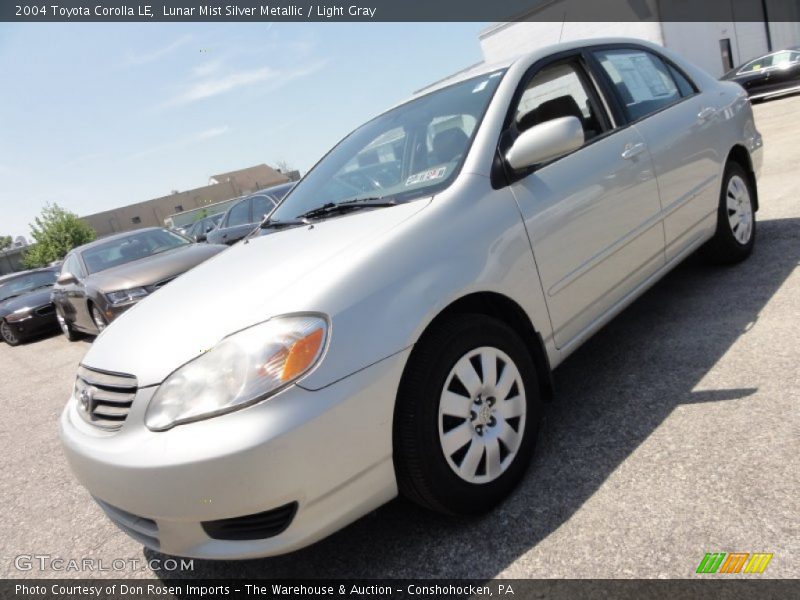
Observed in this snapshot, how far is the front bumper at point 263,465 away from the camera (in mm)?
1651

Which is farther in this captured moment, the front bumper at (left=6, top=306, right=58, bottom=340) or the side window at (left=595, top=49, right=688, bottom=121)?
the front bumper at (left=6, top=306, right=58, bottom=340)

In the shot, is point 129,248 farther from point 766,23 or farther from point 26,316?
point 766,23

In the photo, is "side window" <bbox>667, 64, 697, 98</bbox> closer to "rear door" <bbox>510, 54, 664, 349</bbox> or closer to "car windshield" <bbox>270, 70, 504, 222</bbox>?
"rear door" <bbox>510, 54, 664, 349</bbox>

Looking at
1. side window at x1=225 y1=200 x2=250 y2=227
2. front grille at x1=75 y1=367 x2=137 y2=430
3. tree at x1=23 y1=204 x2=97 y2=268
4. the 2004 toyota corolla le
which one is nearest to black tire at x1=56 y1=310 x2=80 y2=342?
side window at x1=225 y1=200 x2=250 y2=227

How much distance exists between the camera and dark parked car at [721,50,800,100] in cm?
1495

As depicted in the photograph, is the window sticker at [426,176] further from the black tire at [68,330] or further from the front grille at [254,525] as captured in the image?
the black tire at [68,330]

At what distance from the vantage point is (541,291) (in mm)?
2375

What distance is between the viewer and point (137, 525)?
6.26ft

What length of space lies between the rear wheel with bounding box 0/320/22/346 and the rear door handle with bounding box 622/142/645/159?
10760 millimetres

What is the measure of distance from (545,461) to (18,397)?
19.1 ft

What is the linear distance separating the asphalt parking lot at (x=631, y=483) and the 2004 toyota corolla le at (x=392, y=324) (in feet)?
0.71

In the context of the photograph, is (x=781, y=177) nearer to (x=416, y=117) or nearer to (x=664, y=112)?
(x=664, y=112)

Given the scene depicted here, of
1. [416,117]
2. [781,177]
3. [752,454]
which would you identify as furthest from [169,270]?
[781,177]

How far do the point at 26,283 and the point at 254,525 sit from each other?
12.3 m
